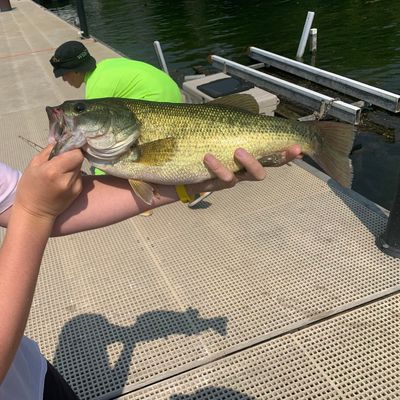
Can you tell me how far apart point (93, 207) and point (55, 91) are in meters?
8.22

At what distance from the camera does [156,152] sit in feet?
6.88

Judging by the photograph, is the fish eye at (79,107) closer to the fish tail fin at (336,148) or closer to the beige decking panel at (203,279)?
the fish tail fin at (336,148)

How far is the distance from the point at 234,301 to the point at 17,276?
7.44ft

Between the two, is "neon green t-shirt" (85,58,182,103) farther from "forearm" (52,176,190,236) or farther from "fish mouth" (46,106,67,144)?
"fish mouth" (46,106,67,144)

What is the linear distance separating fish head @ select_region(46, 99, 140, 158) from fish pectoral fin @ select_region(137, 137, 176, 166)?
3.4 inches

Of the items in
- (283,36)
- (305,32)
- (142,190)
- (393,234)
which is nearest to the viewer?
(142,190)

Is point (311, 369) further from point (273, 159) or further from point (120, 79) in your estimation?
point (120, 79)

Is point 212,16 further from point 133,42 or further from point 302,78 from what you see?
point 302,78

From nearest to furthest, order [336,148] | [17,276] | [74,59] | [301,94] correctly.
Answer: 1. [17,276]
2. [336,148]
3. [74,59]
4. [301,94]

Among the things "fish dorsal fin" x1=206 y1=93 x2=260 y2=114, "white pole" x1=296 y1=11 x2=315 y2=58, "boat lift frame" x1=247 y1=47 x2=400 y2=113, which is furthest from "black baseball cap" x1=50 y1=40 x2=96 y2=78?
"white pole" x1=296 y1=11 x2=315 y2=58

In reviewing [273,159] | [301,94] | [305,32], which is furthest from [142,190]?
[305,32]

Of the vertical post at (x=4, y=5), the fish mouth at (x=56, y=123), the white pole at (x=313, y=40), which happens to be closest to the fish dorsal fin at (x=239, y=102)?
the fish mouth at (x=56, y=123)

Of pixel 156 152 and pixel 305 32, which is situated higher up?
pixel 156 152

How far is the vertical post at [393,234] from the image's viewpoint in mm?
3502
